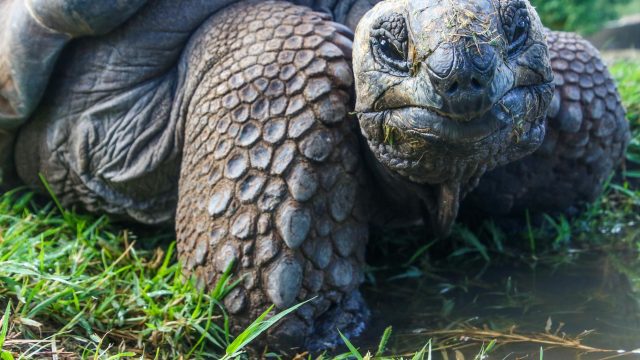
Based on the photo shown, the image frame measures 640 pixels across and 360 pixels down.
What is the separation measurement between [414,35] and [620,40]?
26.7 ft

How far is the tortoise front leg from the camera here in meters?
2.29

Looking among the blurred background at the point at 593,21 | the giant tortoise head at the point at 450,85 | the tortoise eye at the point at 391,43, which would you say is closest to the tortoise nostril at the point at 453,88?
the giant tortoise head at the point at 450,85

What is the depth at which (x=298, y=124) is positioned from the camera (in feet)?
7.72

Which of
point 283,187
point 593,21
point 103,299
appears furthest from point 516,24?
point 593,21

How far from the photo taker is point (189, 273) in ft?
8.00

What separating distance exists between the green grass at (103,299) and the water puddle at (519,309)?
0.07 meters

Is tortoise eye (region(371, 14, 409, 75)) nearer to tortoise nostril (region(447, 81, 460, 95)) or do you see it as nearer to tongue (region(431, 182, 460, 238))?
tortoise nostril (region(447, 81, 460, 95))

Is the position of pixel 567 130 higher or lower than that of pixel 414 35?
lower

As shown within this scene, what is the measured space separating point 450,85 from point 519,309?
2.95ft

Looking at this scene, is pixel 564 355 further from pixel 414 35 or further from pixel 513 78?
pixel 414 35

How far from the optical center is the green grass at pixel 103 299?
2141mm

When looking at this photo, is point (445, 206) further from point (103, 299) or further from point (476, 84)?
point (103, 299)

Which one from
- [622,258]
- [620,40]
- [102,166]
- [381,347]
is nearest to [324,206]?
[381,347]

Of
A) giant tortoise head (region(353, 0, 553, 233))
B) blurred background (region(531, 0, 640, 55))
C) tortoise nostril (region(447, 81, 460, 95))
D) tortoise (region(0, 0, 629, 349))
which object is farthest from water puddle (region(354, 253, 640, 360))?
blurred background (region(531, 0, 640, 55))
